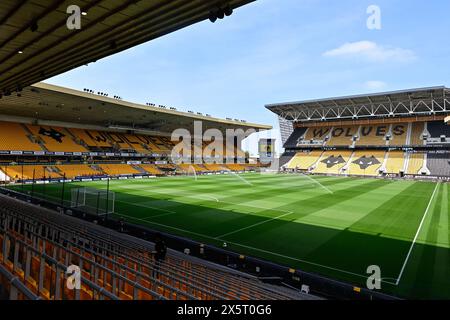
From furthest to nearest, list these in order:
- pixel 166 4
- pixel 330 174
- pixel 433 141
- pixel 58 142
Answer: pixel 330 174
pixel 433 141
pixel 58 142
pixel 166 4

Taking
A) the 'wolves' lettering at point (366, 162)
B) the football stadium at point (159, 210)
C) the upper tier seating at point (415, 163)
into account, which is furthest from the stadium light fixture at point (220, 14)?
the 'wolves' lettering at point (366, 162)

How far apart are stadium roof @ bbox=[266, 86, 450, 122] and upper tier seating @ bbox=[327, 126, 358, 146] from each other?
10.4 feet

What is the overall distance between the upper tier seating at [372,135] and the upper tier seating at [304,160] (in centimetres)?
961

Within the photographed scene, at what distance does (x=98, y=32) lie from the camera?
10.7 metres

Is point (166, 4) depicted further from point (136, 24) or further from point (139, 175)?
point (139, 175)

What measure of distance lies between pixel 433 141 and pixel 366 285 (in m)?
60.0

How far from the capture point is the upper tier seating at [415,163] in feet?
178

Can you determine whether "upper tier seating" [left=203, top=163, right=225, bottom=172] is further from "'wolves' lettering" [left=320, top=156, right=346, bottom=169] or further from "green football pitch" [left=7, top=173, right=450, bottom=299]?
"green football pitch" [left=7, top=173, right=450, bottom=299]

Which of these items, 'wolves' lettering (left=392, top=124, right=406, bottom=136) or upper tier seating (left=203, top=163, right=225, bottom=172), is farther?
upper tier seating (left=203, top=163, right=225, bottom=172)

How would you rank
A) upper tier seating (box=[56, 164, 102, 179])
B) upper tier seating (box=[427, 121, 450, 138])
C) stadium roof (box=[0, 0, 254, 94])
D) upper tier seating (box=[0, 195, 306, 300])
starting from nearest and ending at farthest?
upper tier seating (box=[0, 195, 306, 300]), stadium roof (box=[0, 0, 254, 94]), upper tier seating (box=[56, 164, 102, 179]), upper tier seating (box=[427, 121, 450, 138])

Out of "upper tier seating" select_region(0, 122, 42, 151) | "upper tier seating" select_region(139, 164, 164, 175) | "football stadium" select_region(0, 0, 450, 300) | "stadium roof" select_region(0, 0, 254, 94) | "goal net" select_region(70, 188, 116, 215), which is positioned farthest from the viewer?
"upper tier seating" select_region(139, 164, 164, 175)

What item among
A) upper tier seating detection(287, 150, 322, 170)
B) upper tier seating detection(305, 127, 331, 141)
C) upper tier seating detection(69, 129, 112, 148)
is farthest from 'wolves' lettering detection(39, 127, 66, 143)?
upper tier seating detection(305, 127, 331, 141)

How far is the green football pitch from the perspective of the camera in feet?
35.8
